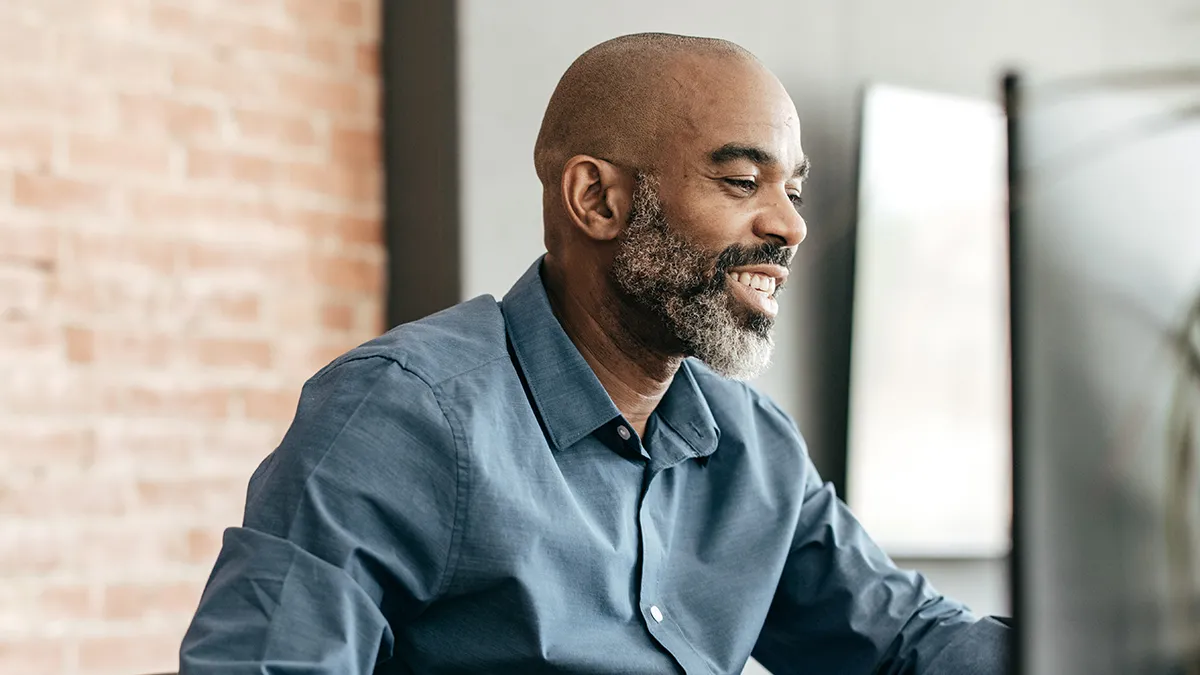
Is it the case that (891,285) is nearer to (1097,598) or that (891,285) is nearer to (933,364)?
(933,364)

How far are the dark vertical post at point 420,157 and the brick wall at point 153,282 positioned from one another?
5cm

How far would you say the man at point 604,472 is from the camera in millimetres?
1125

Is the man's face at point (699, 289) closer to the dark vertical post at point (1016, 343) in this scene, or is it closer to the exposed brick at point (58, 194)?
the dark vertical post at point (1016, 343)

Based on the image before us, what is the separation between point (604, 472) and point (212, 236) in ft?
3.63

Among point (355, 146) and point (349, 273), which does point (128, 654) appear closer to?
point (349, 273)

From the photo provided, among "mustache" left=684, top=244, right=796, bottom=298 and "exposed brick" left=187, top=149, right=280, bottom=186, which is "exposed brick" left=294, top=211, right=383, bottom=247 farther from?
"mustache" left=684, top=244, right=796, bottom=298

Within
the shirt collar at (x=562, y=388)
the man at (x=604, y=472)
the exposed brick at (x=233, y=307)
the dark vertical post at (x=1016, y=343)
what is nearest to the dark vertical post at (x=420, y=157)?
the exposed brick at (x=233, y=307)

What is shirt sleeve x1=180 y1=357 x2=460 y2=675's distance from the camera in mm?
1048

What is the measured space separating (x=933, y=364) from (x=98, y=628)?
1610 mm

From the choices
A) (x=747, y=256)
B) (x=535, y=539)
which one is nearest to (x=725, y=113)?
(x=747, y=256)

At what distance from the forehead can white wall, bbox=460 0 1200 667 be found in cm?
76

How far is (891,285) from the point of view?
2598 mm

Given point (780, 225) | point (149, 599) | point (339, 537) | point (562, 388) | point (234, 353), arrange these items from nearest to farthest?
point (339, 537) → point (562, 388) → point (780, 225) → point (149, 599) → point (234, 353)

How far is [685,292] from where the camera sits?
149cm
